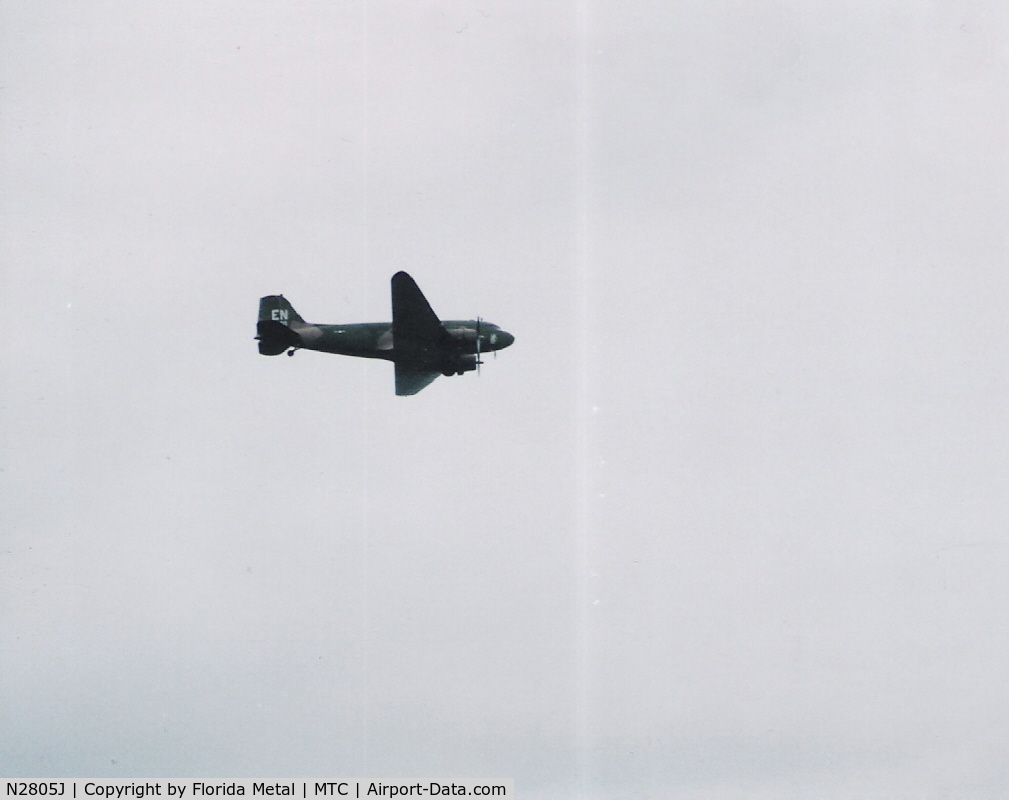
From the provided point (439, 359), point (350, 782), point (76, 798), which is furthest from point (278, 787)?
point (439, 359)

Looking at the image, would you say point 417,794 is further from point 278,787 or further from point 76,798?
point 76,798

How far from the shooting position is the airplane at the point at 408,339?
192ft

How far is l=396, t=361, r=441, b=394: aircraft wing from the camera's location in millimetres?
61312

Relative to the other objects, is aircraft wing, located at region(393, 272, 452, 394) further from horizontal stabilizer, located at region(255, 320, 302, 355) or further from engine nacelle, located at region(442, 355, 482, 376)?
horizontal stabilizer, located at region(255, 320, 302, 355)

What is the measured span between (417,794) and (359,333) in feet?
83.2

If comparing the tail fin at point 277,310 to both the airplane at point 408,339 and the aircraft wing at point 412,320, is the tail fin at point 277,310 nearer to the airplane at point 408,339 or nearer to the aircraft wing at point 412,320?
the airplane at point 408,339

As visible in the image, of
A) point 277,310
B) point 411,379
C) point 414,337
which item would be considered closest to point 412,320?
point 414,337

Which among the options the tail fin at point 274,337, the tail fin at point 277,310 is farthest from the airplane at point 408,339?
the tail fin at point 277,310

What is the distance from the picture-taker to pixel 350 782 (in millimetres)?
42812

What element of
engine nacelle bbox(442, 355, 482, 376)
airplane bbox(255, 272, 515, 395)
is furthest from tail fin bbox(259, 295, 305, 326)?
engine nacelle bbox(442, 355, 482, 376)

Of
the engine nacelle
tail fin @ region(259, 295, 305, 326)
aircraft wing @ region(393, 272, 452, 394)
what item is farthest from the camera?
tail fin @ region(259, 295, 305, 326)

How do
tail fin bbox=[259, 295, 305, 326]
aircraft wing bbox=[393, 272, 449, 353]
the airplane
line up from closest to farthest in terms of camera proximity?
1. aircraft wing bbox=[393, 272, 449, 353]
2. the airplane
3. tail fin bbox=[259, 295, 305, 326]

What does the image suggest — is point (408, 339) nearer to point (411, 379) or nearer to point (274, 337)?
point (411, 379)

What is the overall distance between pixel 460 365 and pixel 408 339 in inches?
110
